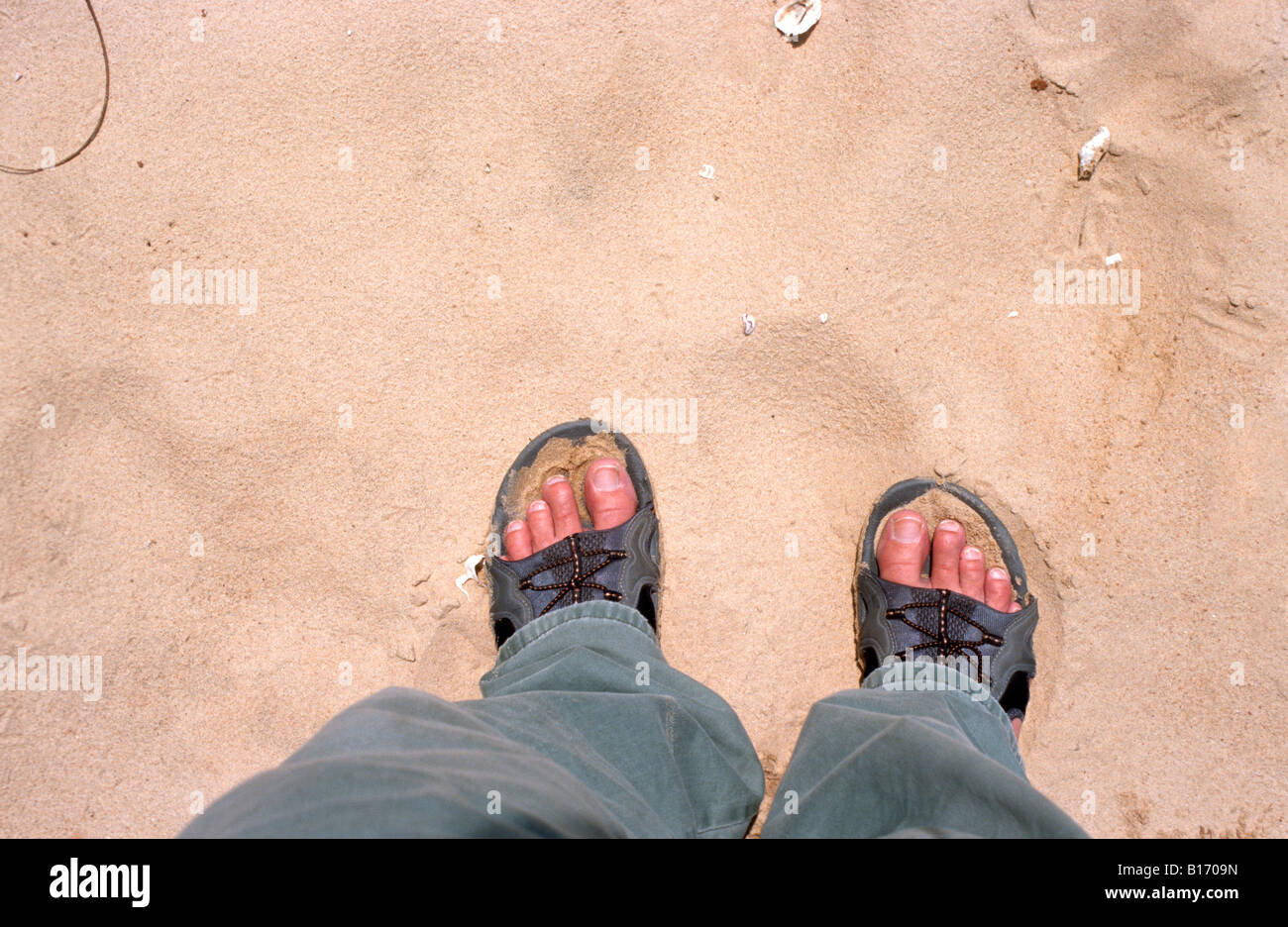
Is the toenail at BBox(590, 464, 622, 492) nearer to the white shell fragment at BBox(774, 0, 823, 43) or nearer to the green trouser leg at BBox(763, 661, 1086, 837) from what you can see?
the green trouser leg at BBox(763, 661, 1086, 837)

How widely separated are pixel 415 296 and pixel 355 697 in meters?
1.04

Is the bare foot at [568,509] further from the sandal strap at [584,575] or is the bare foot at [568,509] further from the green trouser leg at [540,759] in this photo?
the green trouser leg at [540,759]

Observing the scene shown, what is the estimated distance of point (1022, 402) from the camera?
1.96 m

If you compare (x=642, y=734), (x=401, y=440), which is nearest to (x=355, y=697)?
(x=401, y=440)

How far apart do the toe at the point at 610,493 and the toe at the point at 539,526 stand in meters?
0.14

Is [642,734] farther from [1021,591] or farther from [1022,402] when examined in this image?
[1022,402]

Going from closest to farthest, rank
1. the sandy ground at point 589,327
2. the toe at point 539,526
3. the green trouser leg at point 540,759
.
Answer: the green trouser leg at point 540,759
the sandy ground at point 589,327
the toe at point 539,526

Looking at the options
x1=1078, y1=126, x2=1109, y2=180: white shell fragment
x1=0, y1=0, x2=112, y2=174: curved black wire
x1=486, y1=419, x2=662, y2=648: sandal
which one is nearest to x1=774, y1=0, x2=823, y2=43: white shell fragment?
x1=1078, y1=126, x2=1109, y2=180: white shell fragment

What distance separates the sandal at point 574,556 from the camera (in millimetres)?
1967

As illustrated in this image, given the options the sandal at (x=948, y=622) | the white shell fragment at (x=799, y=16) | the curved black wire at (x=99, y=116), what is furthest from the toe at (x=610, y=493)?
the curved black wire at (x=99, y=116)

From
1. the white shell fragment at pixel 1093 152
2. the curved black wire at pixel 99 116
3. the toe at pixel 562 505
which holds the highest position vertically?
the curved black wire at pixel 99 116

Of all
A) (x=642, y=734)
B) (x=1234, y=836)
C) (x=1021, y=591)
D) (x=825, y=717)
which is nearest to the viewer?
(x=642, y=734)

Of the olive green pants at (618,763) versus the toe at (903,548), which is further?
the toe at (903,548)

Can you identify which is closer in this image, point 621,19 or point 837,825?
point 837,825
